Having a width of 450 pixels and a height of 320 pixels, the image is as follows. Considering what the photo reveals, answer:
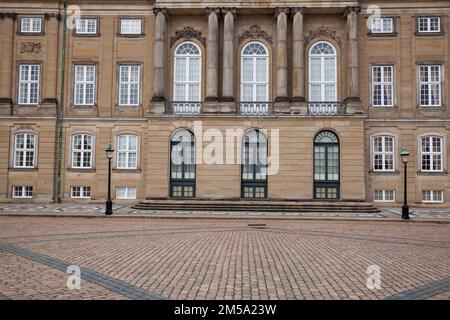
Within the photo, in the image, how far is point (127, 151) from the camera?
33.3 meters

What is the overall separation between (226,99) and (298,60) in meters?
5.75

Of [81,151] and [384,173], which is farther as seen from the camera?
[81,151]

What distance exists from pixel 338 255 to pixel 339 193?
763 inches

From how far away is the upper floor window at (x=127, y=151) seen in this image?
33.3 meters

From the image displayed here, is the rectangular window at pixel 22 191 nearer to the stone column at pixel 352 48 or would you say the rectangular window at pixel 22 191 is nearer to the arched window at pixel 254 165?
the arched window at pixel 254 165

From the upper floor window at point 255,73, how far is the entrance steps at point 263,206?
328 inches

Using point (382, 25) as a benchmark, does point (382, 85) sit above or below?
below

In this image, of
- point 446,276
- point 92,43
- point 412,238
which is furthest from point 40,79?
point 446,276

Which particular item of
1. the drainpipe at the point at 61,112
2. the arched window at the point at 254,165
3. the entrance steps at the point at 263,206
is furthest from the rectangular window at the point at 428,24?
the drainpipe at the point at 61,112

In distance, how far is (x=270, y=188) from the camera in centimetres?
3061

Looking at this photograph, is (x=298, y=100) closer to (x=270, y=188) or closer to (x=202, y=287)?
(x=270, y=188)

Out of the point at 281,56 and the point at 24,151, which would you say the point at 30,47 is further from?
the point at 281,56

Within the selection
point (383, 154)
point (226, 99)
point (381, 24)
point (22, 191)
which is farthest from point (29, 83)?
point (383, 154)

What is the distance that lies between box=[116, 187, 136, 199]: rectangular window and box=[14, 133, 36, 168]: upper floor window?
6.74 m
